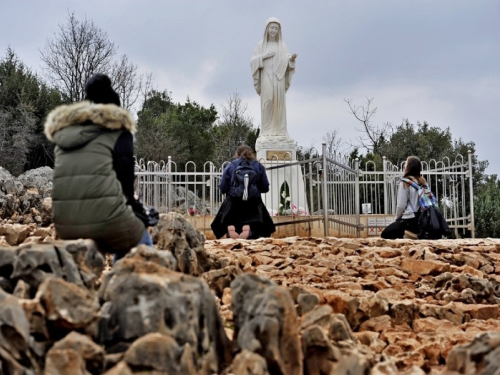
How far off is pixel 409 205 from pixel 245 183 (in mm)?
2256

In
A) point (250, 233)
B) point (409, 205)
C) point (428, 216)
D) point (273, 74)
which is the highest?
Result: point (273, 74)

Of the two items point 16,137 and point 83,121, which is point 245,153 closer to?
point 83,121

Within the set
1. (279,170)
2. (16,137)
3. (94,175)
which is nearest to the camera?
(94,175)

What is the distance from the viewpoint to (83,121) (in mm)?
3525

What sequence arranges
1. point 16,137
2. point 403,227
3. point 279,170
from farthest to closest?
point 16,137, point 279,170, point 403,227

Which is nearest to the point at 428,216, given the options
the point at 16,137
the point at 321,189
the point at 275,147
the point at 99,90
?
the point at 321,189

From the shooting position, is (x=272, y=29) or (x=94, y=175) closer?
(x=94, y=175)

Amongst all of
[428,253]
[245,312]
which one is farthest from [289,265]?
[245,312]

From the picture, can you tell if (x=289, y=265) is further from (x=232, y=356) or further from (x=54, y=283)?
(x=54, y=283)

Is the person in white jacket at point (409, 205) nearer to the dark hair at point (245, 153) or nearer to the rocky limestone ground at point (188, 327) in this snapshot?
the dark hair at point (245, 153)

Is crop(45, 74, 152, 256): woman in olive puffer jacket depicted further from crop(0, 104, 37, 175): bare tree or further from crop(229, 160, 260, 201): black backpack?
crop(0, 104, 37, 175): bare tree

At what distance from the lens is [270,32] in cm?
1466

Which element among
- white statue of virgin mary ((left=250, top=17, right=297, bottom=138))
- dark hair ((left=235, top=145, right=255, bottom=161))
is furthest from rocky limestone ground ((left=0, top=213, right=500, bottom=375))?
white statue of virgin mary ((left=250, top=17, right=297, bottom=138))

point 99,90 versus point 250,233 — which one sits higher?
point 99,90
